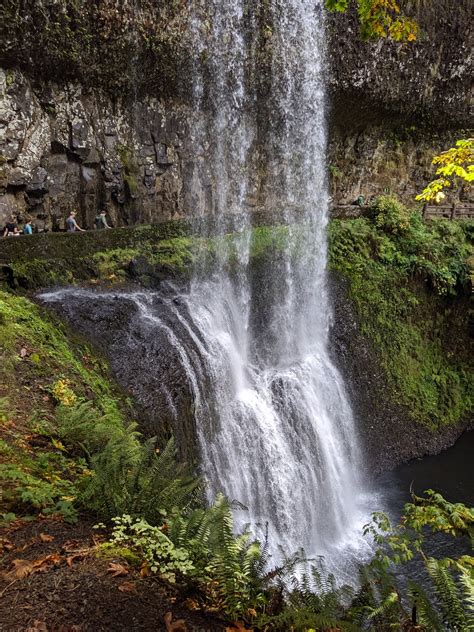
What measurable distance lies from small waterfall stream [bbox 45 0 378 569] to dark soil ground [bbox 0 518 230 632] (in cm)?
476

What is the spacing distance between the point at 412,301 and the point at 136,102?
966 cm

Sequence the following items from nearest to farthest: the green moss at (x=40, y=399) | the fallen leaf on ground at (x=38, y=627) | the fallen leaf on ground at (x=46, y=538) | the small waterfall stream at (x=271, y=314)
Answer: the fallen leaf on ground at (x=38, y=627) < the fallen leaf on ground at (x=46, y=538) < the green moss at (x=40, y=399) < the small waterfall stream at (x=271, y=314)

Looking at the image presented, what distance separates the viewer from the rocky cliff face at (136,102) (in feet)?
33.7

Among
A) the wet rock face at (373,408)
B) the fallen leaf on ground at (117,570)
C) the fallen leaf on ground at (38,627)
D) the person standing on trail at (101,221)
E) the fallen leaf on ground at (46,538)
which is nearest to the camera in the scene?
the fallen leaf on ground at (38,627)

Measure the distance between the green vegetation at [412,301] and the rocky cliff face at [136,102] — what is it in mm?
4065

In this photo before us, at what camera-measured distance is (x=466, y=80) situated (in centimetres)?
1652

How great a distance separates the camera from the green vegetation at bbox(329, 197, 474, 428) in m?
13.4

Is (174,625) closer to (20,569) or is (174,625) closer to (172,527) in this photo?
(172,527)

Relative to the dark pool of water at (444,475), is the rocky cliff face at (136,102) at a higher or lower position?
higher

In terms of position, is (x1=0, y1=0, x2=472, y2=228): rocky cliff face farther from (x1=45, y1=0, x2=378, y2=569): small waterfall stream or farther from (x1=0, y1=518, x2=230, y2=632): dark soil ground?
(x1=0, y1=518, x2=230, y2=632): dark soil ground

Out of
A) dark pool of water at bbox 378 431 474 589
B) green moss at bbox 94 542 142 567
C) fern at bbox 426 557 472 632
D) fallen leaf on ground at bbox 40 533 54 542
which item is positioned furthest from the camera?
dark pool of water at bbox 378 431 474 589

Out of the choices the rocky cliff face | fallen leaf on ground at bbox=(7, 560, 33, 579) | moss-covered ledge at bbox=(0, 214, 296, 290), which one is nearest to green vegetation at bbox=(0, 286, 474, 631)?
fallen leaf on ground at bbox=(7, 560, 33, 579)

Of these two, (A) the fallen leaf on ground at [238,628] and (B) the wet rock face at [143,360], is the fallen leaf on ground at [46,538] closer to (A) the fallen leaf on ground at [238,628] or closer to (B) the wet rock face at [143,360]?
(A) the fallen leaf on ground at [238,628]

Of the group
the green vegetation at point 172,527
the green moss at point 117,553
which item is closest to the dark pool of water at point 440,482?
the green vegetation at point 172,527
